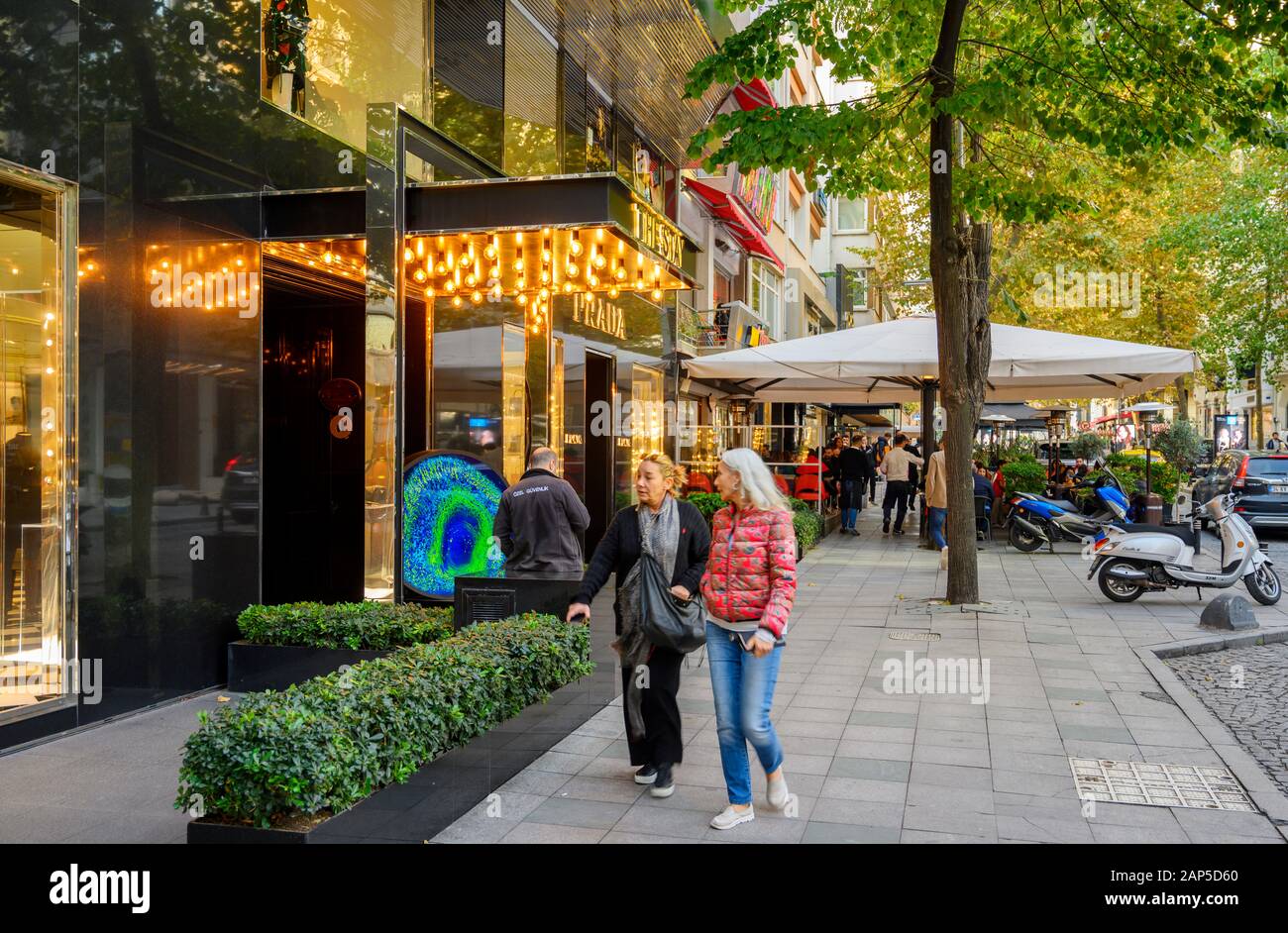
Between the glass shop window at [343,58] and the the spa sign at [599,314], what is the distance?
4288 mm

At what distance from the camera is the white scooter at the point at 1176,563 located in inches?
465

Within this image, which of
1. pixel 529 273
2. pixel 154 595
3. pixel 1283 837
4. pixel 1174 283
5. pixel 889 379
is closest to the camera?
pixel 1283 837

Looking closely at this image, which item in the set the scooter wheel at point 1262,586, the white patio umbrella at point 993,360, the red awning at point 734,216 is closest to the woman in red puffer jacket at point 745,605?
the scooter wheel at point 1262,586

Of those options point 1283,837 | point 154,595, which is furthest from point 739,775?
point 154,595

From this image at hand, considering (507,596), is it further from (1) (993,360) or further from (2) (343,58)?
(1) (993,360)

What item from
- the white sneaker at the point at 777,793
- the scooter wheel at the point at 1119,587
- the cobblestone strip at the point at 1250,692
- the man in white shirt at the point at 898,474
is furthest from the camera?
the man in white shirt at the point at 898,474

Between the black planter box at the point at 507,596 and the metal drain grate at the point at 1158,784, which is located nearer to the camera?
the metal drain grate at the point at 1158,784

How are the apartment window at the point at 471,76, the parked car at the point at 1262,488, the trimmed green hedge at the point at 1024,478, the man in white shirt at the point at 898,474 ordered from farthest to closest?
the man in white shirt at the point at 898,474, the trimmed green hedge at the point at 1024,478, the parked car at the point at 1262,488, the apartment window at the point at 471,76

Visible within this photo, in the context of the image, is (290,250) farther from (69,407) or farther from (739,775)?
(739,775)

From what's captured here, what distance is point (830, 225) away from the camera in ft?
173

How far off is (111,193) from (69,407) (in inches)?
58.6

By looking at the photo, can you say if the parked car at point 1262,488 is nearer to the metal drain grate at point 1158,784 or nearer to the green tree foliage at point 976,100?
the green tree foliage at point 976,100

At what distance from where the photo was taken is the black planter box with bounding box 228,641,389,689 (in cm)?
760

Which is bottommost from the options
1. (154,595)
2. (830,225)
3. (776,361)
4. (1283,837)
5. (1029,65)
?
(1283,837)
